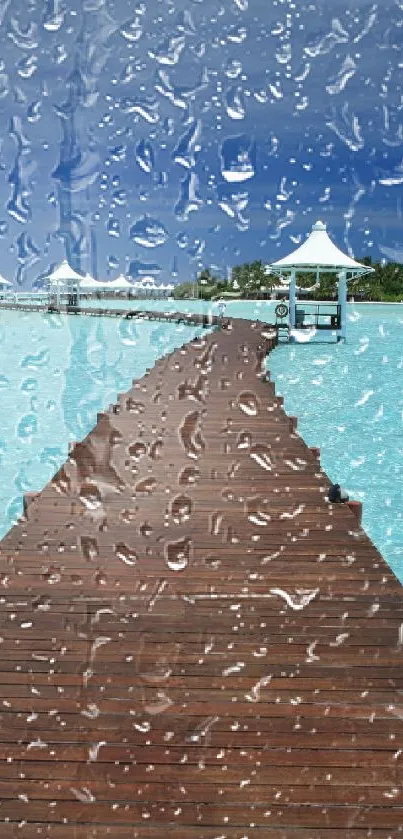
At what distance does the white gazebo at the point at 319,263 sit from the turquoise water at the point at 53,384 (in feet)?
27.6

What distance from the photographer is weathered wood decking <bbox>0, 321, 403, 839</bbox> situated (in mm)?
4223

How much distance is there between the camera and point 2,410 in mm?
29016

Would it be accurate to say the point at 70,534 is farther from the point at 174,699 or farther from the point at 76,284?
the point at 76,284

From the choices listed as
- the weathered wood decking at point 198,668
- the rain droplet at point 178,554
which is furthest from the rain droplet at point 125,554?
the rain droplet at point 178,554

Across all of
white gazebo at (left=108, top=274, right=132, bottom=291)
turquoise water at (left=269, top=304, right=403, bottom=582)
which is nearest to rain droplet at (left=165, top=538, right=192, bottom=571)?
turquoise water at (left=269, top=304, right=403, bottom=582)

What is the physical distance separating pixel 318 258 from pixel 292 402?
1233 cm

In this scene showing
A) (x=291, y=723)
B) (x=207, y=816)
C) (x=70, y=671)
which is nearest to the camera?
(x=207, y=816)

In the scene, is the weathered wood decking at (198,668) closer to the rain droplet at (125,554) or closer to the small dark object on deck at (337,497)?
the rain droplet at (125,554)

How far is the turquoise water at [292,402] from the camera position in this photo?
1752 centimetres

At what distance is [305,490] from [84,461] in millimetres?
3242

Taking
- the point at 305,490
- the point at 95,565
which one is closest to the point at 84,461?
the point at 305,490

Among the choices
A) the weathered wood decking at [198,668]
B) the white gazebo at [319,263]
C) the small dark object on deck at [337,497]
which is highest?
the white gazebo at [319,263]

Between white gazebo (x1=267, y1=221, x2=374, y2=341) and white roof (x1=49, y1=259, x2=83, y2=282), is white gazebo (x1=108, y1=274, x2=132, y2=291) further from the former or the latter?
white gazebo (x1=267, y1=221, x2=374, y2=341)

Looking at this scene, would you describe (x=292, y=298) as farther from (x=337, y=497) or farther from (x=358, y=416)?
(x=337, y=497)
